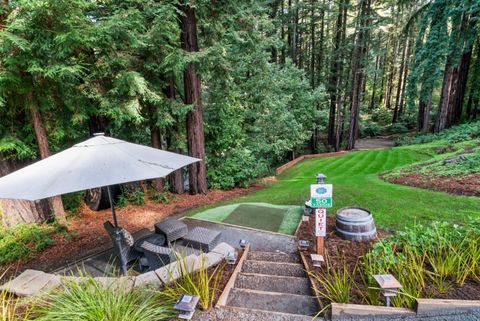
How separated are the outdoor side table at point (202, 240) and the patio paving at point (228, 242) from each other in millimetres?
137

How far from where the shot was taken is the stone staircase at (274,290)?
2.68m

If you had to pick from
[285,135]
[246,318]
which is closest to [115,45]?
[246,318]

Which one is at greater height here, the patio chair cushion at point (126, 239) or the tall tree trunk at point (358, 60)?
the tall tree trunk at point (358, 60)

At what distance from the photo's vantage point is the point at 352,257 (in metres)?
3.62

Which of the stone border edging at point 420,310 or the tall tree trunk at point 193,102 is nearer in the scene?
the stone border edging at point 420,310

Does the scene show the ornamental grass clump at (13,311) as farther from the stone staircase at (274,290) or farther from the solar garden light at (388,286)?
the solar garden light at (388,286)

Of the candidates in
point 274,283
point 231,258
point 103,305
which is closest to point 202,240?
point 231,258

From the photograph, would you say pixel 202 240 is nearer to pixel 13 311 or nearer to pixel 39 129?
pixel 13 311

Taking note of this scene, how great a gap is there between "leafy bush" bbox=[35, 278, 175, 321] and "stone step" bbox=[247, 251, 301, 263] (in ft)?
5.65

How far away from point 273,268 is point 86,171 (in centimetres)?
291

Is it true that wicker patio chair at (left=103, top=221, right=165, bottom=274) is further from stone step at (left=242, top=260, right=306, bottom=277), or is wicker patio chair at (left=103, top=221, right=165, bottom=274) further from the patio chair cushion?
stone step at (left=242, top=260, right=306, bottom=277)

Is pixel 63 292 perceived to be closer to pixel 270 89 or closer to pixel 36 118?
pixel 36 118

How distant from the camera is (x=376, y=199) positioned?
20.5 feet

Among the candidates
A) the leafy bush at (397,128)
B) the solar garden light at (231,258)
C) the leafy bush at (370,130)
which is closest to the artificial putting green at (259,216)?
the solar garden light at (231,258)
